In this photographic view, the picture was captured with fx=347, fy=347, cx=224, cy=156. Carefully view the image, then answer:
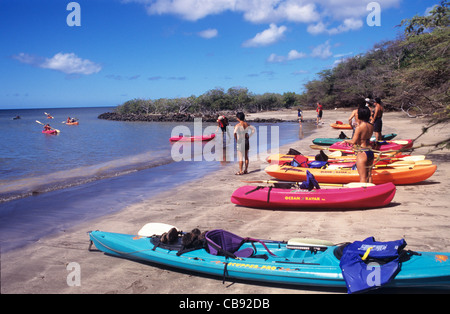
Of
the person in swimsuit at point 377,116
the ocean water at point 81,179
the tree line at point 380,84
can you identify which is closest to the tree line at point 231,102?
the tree line at point 380,84

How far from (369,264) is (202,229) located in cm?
298

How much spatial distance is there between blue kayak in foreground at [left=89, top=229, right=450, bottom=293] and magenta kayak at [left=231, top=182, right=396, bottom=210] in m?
2.16

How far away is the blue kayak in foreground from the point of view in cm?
339

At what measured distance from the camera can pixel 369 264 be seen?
11.6 feet

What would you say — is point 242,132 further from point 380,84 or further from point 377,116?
point 380,84

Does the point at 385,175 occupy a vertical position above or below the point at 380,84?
below

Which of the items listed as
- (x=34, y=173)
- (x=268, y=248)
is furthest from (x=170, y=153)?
(x=268, y=248)

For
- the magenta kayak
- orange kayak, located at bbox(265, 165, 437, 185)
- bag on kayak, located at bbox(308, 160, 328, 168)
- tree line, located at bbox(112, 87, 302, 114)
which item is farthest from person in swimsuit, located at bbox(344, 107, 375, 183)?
tree line, located at bbox(112, 87, 302, 114)

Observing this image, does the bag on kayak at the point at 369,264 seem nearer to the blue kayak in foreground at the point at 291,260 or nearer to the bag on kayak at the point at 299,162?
the blue kayak in foreground at the point at 291,260

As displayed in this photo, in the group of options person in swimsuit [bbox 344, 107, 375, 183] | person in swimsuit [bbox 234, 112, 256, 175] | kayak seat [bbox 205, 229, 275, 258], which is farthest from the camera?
person in swimsuit [bbox 234, 112, 256, 175]

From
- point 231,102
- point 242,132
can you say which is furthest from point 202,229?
point 231,102

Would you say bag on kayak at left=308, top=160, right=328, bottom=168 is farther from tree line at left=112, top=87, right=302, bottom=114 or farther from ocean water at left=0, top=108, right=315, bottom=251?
tree line at left=112, top=87, right=302, bottom=114

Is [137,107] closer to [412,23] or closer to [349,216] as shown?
[412,23]
